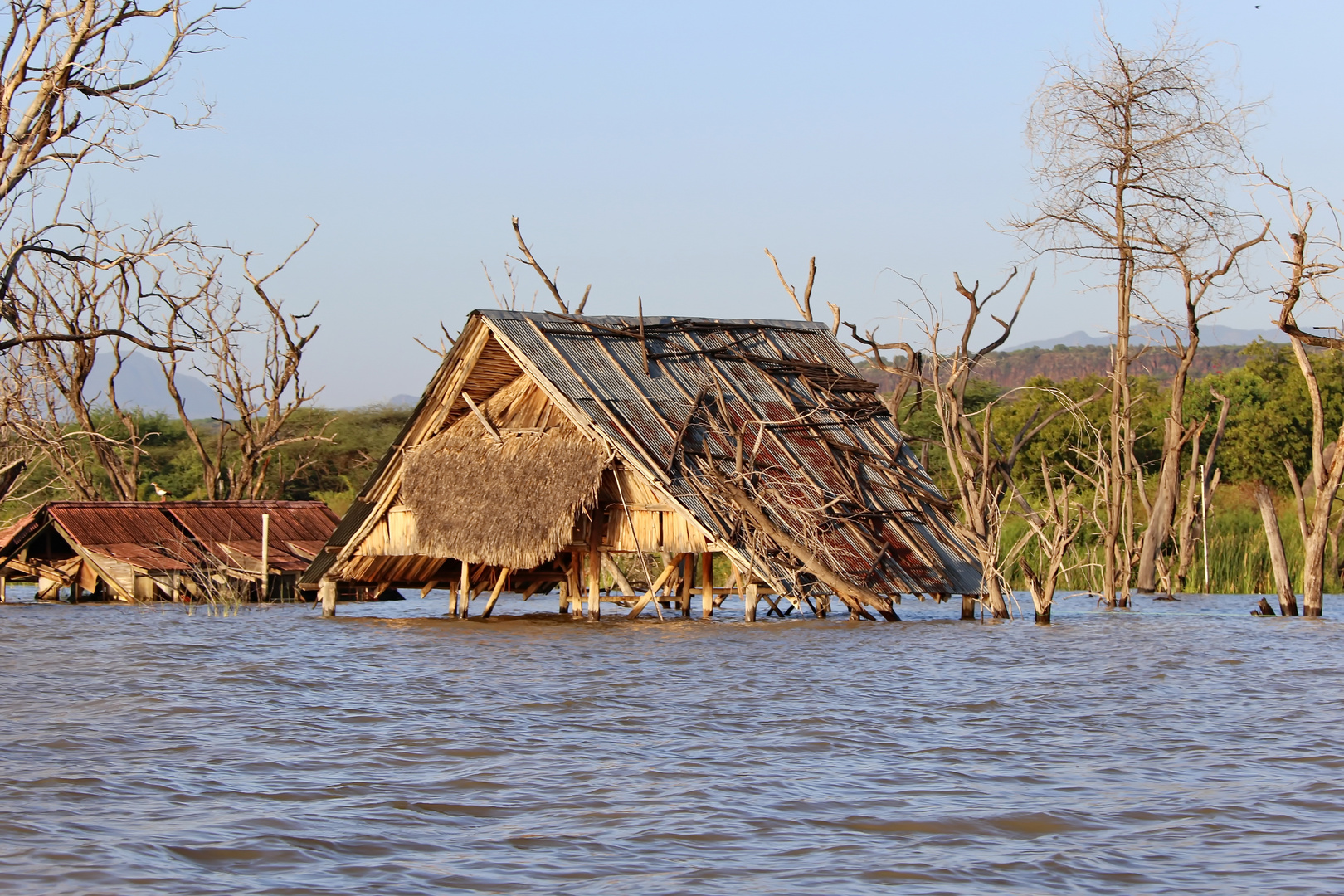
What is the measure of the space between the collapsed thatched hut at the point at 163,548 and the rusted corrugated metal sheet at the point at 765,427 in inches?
356

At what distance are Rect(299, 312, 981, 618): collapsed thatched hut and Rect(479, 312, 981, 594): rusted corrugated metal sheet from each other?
0.03 meters

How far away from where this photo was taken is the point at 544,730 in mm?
10609

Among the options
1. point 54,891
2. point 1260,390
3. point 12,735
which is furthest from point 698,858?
point 1260,390

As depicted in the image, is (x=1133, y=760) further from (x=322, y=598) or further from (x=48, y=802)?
(x=322, y=598)

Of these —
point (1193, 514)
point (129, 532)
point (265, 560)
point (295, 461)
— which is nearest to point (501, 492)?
point (265, 560)

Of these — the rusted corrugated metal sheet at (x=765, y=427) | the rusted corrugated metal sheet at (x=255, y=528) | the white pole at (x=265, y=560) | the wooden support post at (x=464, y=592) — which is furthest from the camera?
the rusted corrugated metal sheet at (x=255, y=528)

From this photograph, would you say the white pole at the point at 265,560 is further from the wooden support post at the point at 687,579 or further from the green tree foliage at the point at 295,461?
the green tree foliage at the point at 295,461

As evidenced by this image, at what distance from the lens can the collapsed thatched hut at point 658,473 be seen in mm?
17734

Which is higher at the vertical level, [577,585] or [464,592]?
[577,585]

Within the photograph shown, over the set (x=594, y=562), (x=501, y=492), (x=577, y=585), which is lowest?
(x=577, y=585)

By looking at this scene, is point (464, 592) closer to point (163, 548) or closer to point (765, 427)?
point (765, 427)

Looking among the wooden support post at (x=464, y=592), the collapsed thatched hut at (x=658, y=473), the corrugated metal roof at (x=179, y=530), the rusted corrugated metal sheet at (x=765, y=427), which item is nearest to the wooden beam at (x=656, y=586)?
the collapsed thatched hut at (x=658, y=473)

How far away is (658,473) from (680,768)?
8.57 m

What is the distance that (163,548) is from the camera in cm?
2688
